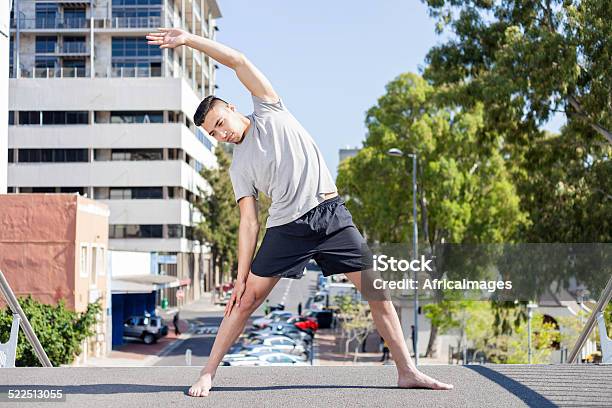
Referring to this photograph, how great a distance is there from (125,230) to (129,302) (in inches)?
611

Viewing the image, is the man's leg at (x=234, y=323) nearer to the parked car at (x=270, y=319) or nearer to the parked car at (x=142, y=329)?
the parked car at (x=142, y=329)

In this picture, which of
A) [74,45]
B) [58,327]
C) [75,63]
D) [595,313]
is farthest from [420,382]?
[74,45]

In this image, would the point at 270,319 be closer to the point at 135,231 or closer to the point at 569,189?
the point at 135,231

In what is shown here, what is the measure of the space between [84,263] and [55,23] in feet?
119

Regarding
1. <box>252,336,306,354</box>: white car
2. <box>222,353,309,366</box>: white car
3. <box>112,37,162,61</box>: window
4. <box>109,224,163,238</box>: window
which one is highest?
<box>112,37,162,61</box>: window

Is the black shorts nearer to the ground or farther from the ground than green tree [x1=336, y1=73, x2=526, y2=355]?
nearer to the ground

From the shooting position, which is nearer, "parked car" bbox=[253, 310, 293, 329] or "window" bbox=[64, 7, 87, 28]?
"parked car" bbox=[253, 310, 293, 329]

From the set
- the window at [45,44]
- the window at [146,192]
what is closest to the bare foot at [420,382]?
the window at [146,192]

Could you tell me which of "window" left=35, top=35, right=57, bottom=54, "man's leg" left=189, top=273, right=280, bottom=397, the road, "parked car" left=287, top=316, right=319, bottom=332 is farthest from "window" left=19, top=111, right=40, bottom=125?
"man's leg" left=189, top=273, right=280, bottom=397

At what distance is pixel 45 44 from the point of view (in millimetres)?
65625

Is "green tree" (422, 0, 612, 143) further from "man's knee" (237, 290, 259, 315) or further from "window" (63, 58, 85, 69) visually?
"window" (63, 58, 85, 69)

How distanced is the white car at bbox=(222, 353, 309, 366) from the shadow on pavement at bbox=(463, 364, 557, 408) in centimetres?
2187

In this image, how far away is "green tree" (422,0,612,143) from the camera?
73.8 ft

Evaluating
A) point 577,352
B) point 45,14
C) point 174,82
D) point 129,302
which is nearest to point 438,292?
point 577,352
